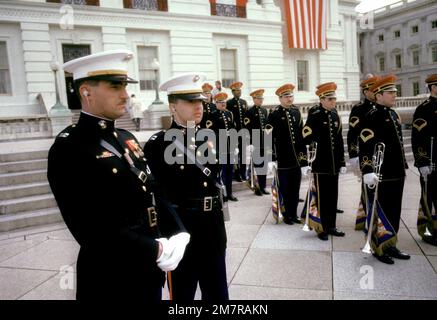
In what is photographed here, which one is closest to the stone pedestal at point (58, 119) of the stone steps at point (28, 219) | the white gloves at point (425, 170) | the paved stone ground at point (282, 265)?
the stone steps at point (28, 219)

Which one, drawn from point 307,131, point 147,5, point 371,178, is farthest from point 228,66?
point 371,178

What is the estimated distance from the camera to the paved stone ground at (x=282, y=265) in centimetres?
376

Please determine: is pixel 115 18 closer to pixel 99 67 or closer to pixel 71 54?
pixel 71 54

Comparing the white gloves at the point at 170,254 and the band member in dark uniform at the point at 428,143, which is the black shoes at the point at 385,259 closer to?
the band member in dark uniform at the point at 428,143

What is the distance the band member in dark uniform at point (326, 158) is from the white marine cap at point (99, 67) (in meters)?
3.99

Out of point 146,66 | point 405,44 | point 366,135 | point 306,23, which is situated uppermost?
point 405,44

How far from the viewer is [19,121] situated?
507 inches

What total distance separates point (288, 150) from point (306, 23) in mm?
21005

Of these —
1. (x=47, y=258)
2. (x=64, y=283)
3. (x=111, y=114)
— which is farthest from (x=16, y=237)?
(x=111, y=114)

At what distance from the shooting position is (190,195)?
9.43ft
